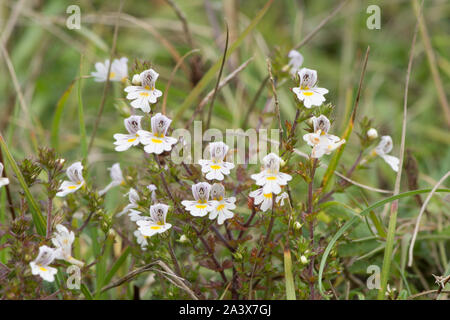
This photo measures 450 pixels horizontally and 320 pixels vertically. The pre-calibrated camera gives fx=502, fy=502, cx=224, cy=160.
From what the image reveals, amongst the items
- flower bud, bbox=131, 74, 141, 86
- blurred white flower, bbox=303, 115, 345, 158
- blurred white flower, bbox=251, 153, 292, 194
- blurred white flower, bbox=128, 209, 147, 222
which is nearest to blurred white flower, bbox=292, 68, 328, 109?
blurred white flower, bbox=303, 115, 345, 158

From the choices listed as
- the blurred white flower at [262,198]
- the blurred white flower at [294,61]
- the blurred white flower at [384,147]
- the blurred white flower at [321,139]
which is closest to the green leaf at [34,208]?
the blurred white flower at [262,198]

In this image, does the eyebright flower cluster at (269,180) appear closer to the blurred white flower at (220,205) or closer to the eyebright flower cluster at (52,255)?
the blurred white flower at (220,205)

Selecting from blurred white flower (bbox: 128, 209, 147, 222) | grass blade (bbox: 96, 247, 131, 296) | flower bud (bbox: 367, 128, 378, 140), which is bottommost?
grass blade (bbox: 96, 247, 131, 296)

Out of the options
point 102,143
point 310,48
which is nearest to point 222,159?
point 102,143

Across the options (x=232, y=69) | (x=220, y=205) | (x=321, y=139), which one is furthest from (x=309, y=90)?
(x=232, y=69)

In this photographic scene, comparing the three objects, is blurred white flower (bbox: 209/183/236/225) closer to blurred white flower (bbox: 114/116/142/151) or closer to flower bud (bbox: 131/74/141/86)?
blurred white flower (bbox: 114/116/142/151)

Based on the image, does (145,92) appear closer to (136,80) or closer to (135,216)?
(136,80)

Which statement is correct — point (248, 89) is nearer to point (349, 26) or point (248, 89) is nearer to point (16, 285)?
point (349, 26)
